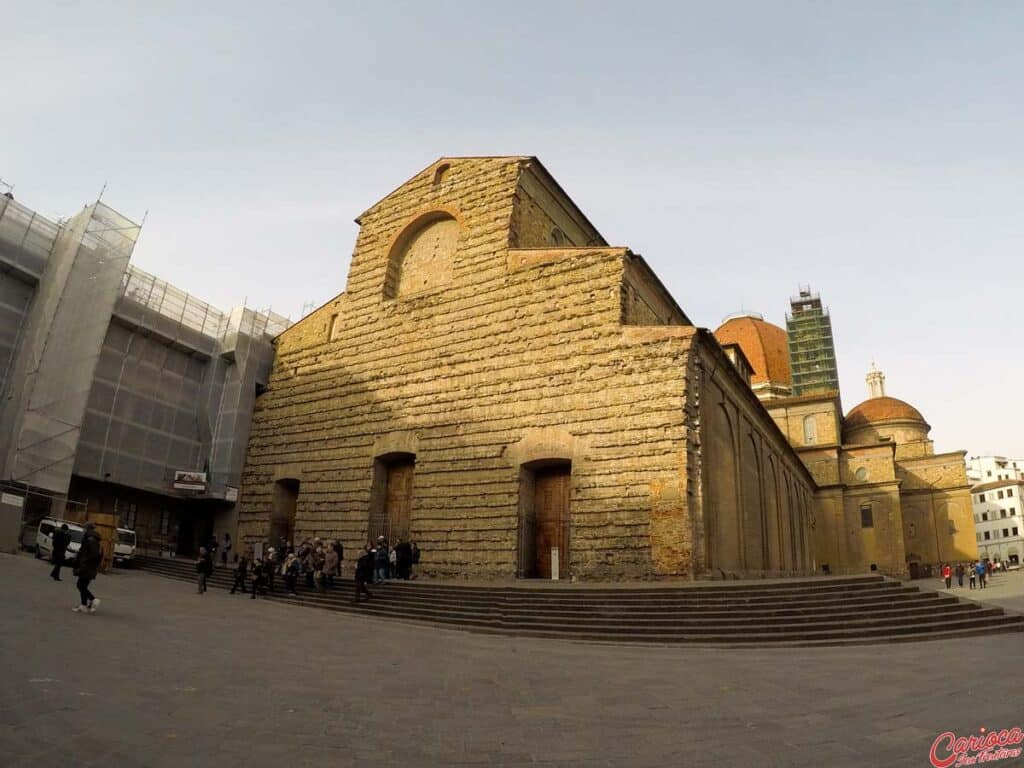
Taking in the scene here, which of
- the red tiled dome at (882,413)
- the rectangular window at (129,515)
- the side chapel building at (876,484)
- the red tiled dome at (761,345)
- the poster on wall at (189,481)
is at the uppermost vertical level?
the red tiled dome at (761,345)

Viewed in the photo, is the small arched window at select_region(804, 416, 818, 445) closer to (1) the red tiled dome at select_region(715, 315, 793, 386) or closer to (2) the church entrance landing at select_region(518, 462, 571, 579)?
(1) the red tiled dome at select_region(715, 315, 793, 386)

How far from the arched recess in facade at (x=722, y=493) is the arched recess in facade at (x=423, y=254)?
371 inches

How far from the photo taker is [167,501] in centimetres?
2522

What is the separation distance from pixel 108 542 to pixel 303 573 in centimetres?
535

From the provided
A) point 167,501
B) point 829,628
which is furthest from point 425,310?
point 829,628

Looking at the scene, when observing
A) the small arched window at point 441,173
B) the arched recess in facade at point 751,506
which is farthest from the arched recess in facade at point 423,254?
the arched recess in facade at point 751,506

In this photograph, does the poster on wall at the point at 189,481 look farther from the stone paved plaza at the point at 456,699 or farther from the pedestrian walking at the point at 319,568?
the stone paved plaza at the point at 456,699

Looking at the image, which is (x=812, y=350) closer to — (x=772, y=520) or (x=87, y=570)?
(x=772, y=520)

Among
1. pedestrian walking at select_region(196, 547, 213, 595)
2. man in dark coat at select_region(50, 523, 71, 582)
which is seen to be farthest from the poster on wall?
pedestrian walking at select_region(196, 547, 213, 595)

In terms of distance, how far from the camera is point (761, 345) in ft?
174

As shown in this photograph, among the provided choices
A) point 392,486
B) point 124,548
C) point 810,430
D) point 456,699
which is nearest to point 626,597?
point 456,699

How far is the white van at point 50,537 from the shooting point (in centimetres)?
1748

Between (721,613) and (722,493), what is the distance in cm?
686

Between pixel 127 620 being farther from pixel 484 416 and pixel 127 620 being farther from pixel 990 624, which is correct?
pixel 990 624
